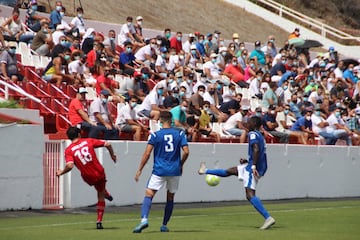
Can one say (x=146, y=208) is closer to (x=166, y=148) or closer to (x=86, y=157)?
(x=166, y=148)

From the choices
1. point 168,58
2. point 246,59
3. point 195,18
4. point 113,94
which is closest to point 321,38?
point 195,18

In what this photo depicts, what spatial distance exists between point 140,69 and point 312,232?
1423 cm

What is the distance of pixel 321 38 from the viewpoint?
166ft

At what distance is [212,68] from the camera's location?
33125 millimetres

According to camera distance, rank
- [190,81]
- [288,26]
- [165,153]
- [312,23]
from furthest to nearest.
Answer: [288,26] → [312,23] → [190,81] → [165,153]

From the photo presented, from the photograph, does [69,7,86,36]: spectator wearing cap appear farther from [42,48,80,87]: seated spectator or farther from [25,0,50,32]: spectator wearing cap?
[42,48,80,87]: seated spectator

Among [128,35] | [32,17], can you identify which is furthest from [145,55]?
[32,17]

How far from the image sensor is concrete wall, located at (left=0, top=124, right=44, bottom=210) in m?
20.8

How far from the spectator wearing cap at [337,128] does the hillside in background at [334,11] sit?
28.1 m

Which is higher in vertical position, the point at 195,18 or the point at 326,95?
the point at 195,18

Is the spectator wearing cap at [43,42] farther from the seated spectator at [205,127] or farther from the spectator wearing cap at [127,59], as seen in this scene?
the seated spectator at [205,127]

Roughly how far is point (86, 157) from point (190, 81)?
545 inches

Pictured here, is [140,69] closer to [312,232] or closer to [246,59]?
[246,59]

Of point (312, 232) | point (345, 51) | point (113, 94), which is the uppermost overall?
point (345, 51)
